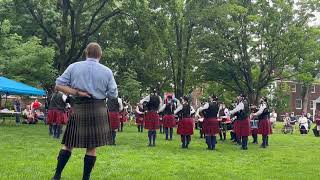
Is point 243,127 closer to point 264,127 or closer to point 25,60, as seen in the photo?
point 264,127

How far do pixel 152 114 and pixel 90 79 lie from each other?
820cm

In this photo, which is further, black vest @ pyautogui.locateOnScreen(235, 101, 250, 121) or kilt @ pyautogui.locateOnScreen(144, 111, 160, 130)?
black vest @ pyautogui.locateOnScreen(235, 101, 250, 121)

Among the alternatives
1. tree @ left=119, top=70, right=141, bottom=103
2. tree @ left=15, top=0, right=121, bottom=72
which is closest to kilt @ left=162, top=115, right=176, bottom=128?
tree @ left=15, top=0, right=121, bottom=72

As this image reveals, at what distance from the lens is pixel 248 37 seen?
110 ft

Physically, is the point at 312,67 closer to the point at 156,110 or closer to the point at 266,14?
the point at 266,14

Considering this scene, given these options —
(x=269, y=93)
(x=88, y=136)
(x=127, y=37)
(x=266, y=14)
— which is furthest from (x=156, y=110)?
(x=269, y=93)

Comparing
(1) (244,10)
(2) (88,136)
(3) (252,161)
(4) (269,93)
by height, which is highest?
(1) (244,10)

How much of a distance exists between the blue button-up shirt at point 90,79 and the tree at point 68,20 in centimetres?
1948

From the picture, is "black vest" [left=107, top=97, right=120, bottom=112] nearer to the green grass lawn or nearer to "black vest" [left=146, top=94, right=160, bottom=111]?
"black vest" [left=146, top=94, right=160, bottom=111]

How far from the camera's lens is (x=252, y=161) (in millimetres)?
10852

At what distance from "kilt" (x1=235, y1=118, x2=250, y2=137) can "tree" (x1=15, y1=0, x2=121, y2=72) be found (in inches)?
532

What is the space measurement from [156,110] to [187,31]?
18.3 m

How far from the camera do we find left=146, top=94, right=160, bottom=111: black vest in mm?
13969

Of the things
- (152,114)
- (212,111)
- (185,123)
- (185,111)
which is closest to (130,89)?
(152,114)
